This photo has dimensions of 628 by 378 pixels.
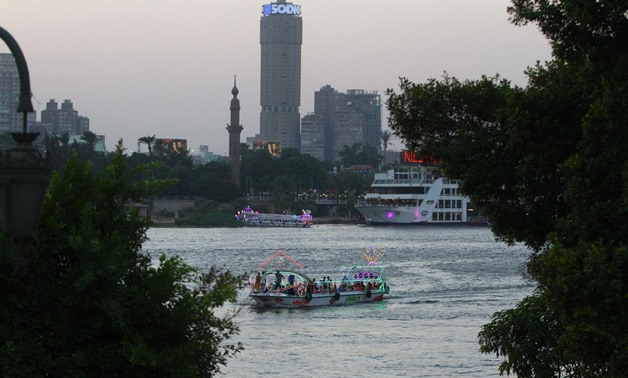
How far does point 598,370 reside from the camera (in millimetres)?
18359

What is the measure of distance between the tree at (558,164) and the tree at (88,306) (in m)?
5.02

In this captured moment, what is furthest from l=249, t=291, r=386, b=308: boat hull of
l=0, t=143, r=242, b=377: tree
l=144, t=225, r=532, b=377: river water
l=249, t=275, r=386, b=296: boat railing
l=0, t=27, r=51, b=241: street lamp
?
l=0, t=27, r=51, b=241: street lamp

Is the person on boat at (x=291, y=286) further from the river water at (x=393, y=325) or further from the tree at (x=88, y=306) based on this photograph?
the tree at (x=88, y=306)

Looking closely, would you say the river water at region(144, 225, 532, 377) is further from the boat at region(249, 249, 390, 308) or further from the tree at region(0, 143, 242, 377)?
the tree at region(0, 143, 242, 377)

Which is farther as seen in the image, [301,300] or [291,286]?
[291,286]

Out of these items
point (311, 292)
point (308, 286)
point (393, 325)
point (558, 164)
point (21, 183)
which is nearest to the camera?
point (21, 183)

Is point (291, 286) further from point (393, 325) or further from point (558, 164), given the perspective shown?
point (558, 164)

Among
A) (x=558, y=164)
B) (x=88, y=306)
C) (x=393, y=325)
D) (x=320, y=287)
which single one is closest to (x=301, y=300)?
(x=320, y=287)

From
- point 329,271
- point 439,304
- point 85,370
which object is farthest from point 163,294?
point 329,271

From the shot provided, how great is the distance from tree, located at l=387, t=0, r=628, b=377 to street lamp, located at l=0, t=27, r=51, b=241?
9642mm

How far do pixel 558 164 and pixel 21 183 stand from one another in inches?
433

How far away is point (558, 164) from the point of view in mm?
17281

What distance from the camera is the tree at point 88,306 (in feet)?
49.1

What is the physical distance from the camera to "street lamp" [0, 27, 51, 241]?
25.4 feet
